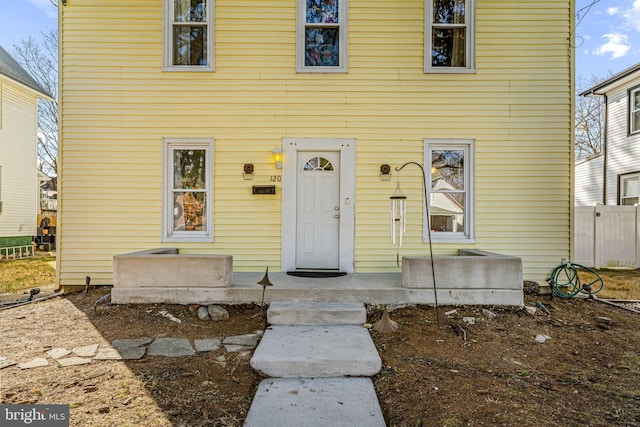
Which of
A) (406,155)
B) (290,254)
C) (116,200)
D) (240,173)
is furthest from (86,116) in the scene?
(406,155)

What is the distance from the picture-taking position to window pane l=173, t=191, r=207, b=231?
19.3ft

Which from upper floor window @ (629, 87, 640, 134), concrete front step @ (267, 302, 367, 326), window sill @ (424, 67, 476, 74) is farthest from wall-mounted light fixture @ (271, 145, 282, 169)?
upper floor window @ (629, 87, 640, 134)

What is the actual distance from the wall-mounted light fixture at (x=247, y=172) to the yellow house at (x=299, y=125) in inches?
1.5

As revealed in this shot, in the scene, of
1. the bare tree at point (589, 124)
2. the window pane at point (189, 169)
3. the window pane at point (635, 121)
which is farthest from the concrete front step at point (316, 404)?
the bare tree at point (589, 124)

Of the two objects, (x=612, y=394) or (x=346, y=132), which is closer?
(x=612, y=394)

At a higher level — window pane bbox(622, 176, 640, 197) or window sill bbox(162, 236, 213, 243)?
window pane bbox(622, 176, 640, 197)

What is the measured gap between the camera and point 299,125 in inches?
227

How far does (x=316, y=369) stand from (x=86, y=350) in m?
2.41

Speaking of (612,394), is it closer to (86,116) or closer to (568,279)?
(568,279)

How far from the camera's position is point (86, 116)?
5.80 m

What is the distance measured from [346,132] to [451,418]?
4.39 meters

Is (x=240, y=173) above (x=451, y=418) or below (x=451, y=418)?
above

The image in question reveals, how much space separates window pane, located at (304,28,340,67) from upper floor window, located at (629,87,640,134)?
32.4 ft

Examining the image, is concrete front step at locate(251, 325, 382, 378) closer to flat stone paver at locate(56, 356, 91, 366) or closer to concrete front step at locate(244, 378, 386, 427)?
concrete front step at locate(244, 378, 386, 427)
